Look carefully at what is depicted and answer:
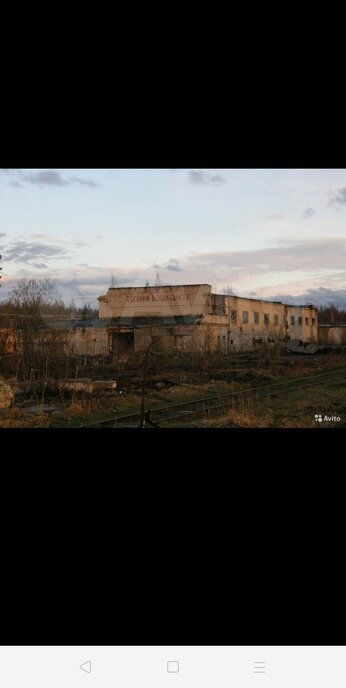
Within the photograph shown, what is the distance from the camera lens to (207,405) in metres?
7.48

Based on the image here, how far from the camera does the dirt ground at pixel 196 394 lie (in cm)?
691

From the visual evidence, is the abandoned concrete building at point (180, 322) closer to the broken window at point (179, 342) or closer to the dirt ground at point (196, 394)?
the broken window at point (179, 342)

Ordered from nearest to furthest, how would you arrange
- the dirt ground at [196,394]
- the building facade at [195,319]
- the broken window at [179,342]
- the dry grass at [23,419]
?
the dry grass at [23,419]
the dirt ground at [196,394]
the building facade at [195,319]
the broken window at [179,342]

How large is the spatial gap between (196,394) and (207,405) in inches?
17.7

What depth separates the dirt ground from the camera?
272 inches

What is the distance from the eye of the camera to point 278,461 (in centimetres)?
557

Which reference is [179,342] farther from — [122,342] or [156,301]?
[156,301]

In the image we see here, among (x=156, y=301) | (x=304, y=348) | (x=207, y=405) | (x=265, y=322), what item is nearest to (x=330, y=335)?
(x=304, y=348)

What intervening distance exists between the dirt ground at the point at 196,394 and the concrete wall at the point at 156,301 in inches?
30.0

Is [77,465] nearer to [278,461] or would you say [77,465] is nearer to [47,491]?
[47,491]

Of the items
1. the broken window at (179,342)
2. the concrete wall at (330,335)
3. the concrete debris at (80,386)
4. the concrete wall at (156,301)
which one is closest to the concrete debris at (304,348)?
the concrete wall at (330,335)

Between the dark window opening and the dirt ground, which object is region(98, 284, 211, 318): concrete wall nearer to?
the dark window opening
